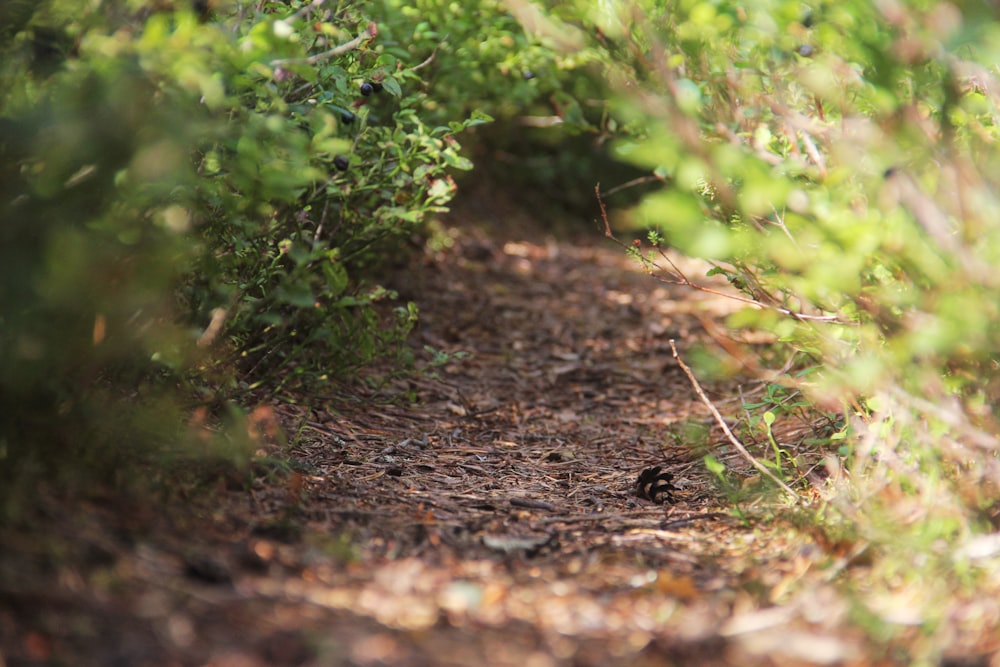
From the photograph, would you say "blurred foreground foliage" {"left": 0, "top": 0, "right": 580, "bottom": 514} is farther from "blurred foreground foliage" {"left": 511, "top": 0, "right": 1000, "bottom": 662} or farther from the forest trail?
"blurred foreground foliage" {"left": 511, "top": 0, "right": 1000, "bottom": 662}

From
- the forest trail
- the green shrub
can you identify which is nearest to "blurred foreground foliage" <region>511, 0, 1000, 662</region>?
the forest trail

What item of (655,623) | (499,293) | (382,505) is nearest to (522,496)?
(382,505)

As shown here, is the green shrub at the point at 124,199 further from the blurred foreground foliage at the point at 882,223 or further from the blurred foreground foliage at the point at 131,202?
the blurred foreground foliage at the point at 882,223

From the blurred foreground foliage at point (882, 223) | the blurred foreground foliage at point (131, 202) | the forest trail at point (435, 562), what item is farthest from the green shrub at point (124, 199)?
the blurred foreground foliage at point (882, 223)

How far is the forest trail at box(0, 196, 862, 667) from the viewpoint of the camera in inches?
55.1

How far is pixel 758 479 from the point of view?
2.46m

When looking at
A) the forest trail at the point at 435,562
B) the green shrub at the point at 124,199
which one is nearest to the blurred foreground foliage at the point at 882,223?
the forest trail at the point at 435,562

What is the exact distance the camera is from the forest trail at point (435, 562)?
1399 millimetres

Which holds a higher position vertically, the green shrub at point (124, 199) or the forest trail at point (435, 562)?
the green shrub at point (124, 199)

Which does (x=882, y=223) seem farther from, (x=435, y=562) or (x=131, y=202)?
(x=131, y=202)

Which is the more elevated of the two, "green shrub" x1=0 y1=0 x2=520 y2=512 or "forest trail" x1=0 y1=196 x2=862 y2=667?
"green shrub" x1=0 y1=0 x2=520 y2=512

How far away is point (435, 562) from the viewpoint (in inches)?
70.2

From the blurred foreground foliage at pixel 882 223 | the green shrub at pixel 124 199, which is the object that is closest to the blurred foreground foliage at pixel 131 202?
the green shrub at pixel 124 199

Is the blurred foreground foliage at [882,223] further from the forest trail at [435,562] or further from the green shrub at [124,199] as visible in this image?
the green shrub at [124,199]
